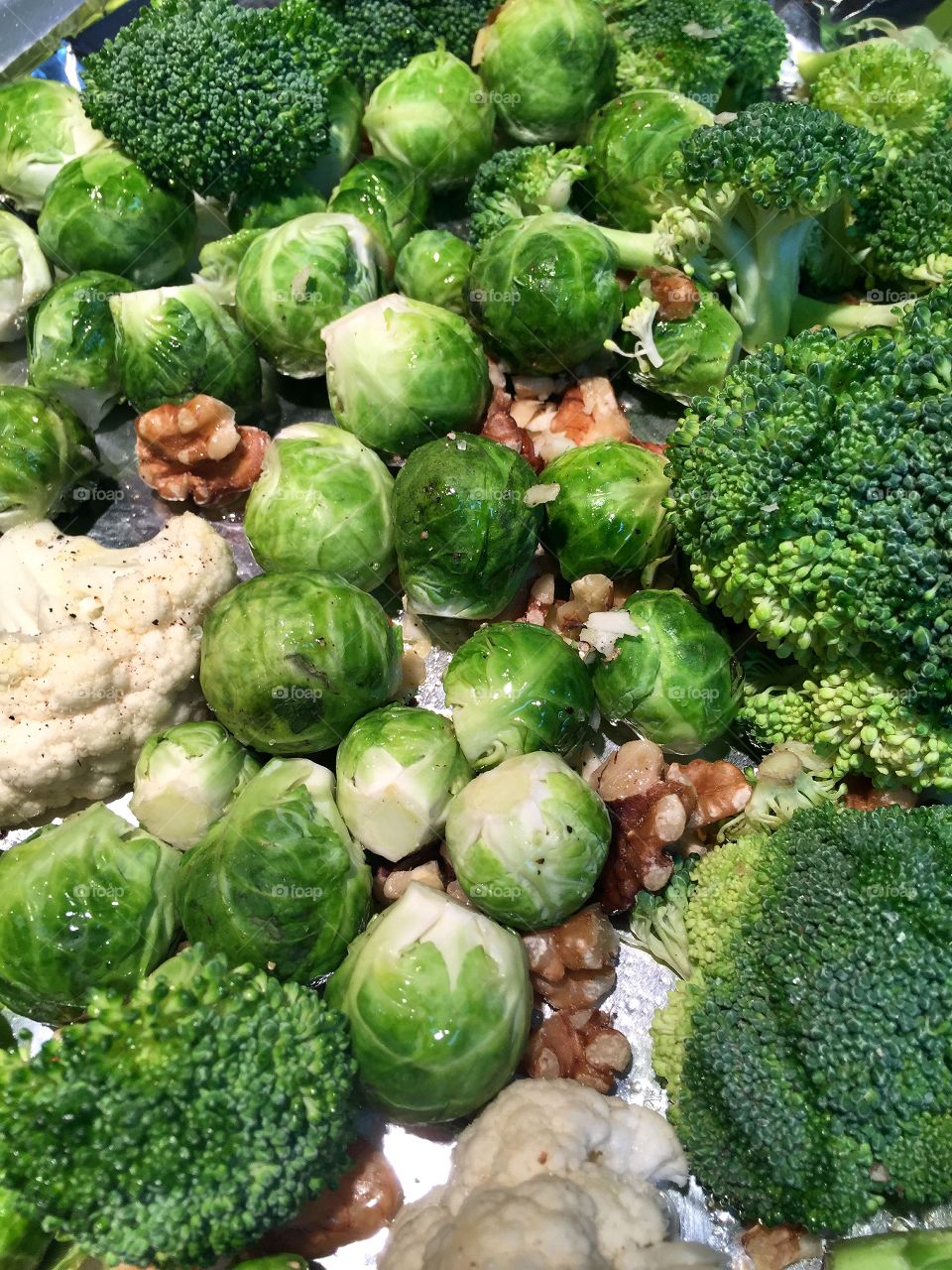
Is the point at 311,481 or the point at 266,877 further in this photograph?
the point at 311,481

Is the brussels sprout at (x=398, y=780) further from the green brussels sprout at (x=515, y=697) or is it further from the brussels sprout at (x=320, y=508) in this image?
the brussels sprout at (x=320, y=508)

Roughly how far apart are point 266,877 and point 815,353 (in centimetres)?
215

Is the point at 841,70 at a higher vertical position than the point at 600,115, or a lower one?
lower

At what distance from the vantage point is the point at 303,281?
3.03 metres

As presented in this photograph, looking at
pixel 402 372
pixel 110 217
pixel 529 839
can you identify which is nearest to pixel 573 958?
pixel 529 839

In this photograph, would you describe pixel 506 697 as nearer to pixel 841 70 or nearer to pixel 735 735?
pixel 735 735

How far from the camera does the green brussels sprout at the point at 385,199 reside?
3.35 meters

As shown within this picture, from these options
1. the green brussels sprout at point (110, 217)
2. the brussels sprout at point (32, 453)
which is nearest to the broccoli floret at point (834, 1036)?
the brussels sprout at point (32, 453)

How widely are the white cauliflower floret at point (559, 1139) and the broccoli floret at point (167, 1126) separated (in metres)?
0.46

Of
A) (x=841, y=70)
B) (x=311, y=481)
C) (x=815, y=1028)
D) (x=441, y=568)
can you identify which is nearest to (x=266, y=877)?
(x=441, y=568)

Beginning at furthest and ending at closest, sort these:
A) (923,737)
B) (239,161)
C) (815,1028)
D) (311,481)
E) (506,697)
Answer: (239,161) < (311,481) < (506,697) < (923,737) < (815,1028)

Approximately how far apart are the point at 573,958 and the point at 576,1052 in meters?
0.29

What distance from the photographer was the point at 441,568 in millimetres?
2762

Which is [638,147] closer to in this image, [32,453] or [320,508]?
[320,508]
